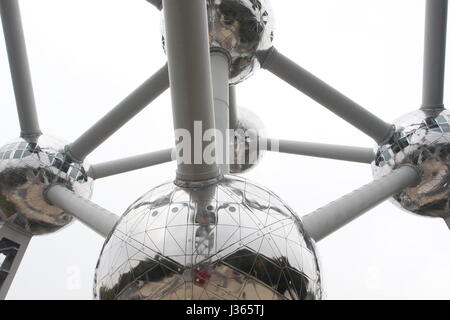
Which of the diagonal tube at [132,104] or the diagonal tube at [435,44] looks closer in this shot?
the diagonal tube at [435,44]

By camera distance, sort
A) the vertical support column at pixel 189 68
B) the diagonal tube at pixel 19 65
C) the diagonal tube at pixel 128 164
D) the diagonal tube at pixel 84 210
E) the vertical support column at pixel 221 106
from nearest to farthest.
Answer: the vertical support column at pixel 189 68 < the vertical support column at pixel 221 106 < the diagonal tube at pixel 84 210 < the diagonal tube at pixel 19 65 < the diagonal tube at pixel 128 164

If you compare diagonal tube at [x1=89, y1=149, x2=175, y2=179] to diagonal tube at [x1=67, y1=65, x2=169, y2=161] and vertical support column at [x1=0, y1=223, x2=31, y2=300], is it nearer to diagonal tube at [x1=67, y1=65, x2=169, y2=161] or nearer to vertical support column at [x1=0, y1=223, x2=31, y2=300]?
diagonal tube at [x1=67, y1=65, x2=169, y2=161]

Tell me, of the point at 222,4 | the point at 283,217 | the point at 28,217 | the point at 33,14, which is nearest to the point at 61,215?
the point at 28,217

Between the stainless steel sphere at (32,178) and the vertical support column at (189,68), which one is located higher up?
the stainless steel sphere at (32,178)

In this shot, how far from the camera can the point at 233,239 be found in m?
3.14

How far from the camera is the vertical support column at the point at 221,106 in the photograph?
4.50 metres

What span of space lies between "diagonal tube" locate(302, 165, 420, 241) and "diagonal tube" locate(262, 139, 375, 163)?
3.04ft

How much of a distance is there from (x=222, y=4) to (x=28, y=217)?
3.65 m

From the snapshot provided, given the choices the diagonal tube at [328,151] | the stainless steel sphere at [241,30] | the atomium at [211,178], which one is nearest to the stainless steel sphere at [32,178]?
the atomium at [211,178]

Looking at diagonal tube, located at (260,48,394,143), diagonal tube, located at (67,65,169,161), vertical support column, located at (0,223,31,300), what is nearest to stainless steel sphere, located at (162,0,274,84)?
diagonal tube, located at (260,48,394,143)

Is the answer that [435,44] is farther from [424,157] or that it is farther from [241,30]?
[241,30]

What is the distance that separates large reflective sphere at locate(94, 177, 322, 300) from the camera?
9.79ft

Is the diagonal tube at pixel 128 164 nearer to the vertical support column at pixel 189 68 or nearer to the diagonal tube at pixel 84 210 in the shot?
the diagonal tube at pixel 84 210

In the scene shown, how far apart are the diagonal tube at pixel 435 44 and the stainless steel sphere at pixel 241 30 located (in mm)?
1878
